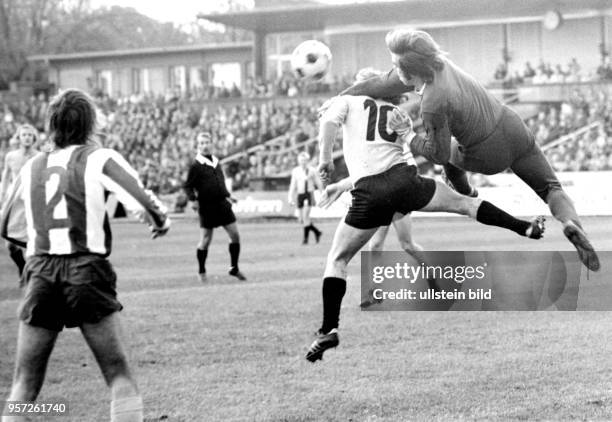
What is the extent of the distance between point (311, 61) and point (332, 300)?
205 centimetres

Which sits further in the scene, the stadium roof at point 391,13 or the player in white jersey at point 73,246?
the stadium roof at point 391,13

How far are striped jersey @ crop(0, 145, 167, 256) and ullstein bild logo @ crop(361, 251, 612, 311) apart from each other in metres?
5.46

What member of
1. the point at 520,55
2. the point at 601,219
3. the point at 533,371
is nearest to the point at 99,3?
the point at 520,55

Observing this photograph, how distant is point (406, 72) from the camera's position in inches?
280


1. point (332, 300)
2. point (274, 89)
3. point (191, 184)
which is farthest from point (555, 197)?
point (274, 89)

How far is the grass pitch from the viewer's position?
7.29 metres

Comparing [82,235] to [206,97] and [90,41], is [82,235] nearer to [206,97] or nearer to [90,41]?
[206,97]

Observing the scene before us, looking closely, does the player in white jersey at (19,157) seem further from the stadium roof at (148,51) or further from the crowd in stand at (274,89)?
the stadium roof at (148,51)

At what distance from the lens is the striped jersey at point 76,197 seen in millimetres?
5430

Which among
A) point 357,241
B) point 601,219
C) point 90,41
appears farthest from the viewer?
point 90,41

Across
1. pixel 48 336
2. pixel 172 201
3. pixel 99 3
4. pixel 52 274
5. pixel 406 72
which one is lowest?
pixel 172 201

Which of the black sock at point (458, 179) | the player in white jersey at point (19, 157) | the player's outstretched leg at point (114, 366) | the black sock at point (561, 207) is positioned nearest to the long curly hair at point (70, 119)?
the player's outstretched leg at point (114, 366)

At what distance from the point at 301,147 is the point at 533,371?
1192 inches

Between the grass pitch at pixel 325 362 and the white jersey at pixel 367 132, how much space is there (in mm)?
1656
